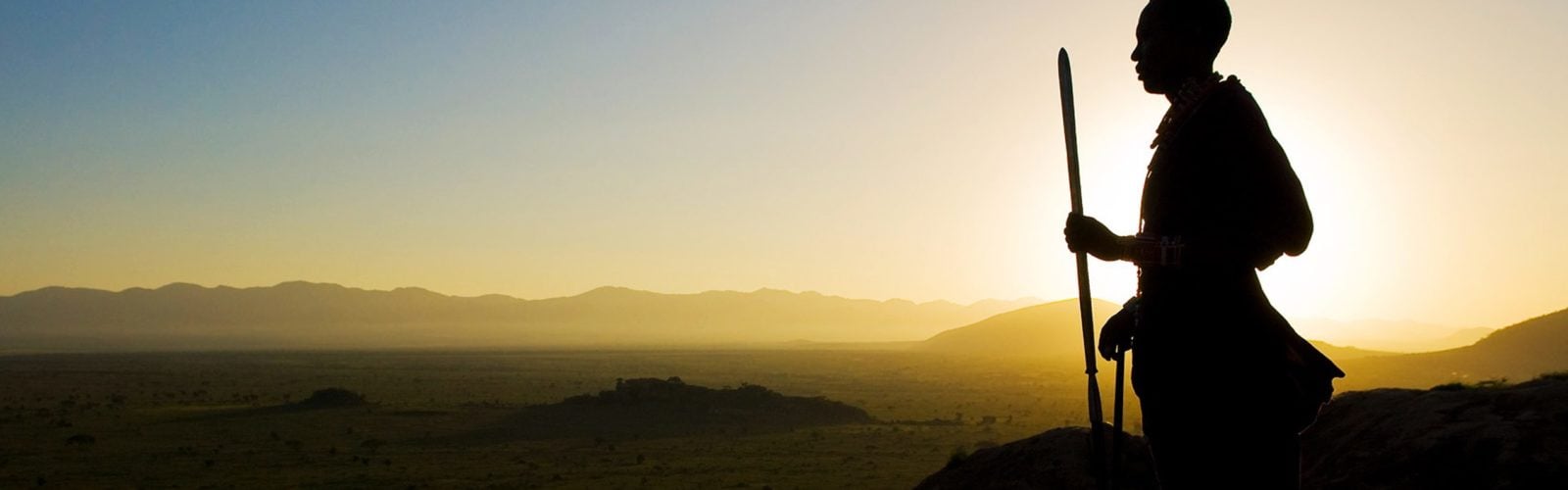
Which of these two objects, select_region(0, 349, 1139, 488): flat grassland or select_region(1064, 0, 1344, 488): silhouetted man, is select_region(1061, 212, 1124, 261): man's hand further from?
select_region(0, 349, 1139, 488): flat grassland

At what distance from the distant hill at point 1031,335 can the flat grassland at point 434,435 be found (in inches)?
3138

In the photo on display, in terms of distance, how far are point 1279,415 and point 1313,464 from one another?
19.6 ft

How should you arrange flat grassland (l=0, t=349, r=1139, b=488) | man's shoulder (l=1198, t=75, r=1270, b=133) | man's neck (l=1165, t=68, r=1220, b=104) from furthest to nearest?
flat grassland (l=0, t=349, r=1139, b=488)
man's neck (l=1165, t=68, r=1220, b=104)
man's shoulder (l=1198, t=75, r=1270, b=133)

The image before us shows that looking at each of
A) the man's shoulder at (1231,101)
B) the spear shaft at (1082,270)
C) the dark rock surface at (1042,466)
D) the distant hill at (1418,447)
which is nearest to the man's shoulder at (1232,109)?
the man's shoulder at (1231,101)

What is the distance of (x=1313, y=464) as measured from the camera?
8477 mm

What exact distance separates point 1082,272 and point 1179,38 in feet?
2.45

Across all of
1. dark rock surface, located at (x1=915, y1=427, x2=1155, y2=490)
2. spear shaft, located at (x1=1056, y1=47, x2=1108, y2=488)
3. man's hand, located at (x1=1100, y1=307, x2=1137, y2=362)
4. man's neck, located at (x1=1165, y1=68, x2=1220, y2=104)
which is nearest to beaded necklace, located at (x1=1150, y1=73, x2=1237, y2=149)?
man's neck, located at (x1=1165, y1=68, x2=1220, y2=104)

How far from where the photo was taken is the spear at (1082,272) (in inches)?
137

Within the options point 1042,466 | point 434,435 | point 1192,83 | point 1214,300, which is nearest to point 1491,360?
point 434,435

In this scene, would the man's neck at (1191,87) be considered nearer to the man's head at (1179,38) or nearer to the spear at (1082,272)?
the man's head at (1179,38)

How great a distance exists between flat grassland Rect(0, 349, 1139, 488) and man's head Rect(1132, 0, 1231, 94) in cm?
1290

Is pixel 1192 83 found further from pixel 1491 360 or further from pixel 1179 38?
pixel 1491 360

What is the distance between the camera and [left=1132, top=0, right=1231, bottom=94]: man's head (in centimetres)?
338

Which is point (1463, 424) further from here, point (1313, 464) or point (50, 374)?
point (50, 374)
